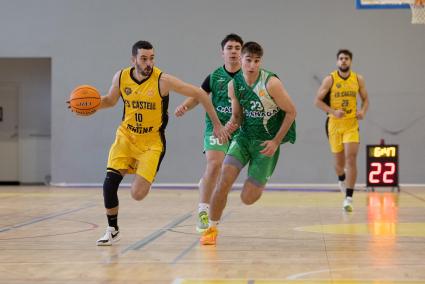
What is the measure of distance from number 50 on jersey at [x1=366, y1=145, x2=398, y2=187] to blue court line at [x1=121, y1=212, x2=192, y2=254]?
5605 mm

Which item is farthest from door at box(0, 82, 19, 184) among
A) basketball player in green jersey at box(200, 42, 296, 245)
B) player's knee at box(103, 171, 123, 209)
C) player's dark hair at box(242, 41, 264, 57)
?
player's dark hair at box(242, 41, 264, 57)

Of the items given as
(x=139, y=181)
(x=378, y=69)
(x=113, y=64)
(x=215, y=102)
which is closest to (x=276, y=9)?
(x=378, y=69)

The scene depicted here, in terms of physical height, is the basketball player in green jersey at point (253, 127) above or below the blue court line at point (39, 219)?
above

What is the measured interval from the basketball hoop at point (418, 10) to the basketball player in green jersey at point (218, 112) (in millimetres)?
5487

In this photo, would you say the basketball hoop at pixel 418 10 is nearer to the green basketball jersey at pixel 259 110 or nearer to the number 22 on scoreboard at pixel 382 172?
the number 22 on scoreboard at pixel 382 172

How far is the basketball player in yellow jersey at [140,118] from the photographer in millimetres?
6988

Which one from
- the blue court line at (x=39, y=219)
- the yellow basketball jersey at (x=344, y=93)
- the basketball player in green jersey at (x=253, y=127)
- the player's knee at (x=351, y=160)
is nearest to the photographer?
the basketball player in green jersey at (x=253, y=127)

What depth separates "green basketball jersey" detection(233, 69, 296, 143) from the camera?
6.93m

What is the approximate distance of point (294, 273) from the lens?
17.7ft

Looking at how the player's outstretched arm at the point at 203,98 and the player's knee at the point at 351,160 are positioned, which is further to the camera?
the player's knee at the point at 351,160

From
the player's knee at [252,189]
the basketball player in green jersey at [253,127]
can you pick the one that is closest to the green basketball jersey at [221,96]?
the basketball player in green jersey at [253,127]

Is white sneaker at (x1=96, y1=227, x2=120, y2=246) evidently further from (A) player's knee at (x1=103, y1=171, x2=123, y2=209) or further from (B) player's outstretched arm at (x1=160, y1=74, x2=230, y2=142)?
(B) player's outstretched arm at (x1=160, y1=74, x2=230, y2=142)

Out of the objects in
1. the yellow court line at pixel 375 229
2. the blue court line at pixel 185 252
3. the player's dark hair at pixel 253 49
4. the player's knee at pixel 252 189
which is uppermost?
the player's dark hair at pixel 253 49

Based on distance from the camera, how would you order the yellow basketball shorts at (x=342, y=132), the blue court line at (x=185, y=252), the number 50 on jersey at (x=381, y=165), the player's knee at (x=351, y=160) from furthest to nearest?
the number 50 on jersey at (x=381, y=165) → the yellow basketball shorts at (x=342, y=132) → the player's knee at (x=351, y=160) → the blue court line at (x=185, y=252)
